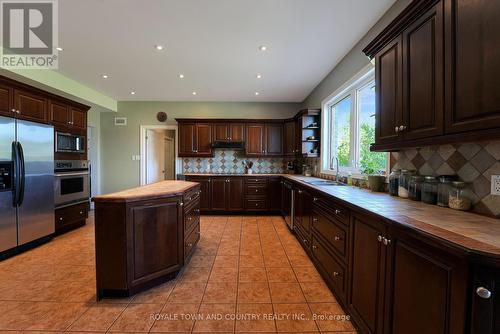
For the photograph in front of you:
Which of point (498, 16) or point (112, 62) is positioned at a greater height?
point (112, 62)

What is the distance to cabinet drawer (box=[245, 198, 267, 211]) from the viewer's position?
503 centimetres

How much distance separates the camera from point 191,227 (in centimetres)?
277

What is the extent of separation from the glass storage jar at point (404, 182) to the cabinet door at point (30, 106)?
441 centimetres

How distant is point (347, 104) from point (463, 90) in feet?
8.06

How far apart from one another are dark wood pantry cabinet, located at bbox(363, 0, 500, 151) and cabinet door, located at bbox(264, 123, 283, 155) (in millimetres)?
3510

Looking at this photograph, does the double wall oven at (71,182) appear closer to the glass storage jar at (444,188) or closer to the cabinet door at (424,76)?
the cabinet door at (424,76)

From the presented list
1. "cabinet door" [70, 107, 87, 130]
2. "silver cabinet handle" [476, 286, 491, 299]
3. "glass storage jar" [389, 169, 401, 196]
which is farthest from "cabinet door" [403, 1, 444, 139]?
"cabinet door" [70, 107, 87, 130]

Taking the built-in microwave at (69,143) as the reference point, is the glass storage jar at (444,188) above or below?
below

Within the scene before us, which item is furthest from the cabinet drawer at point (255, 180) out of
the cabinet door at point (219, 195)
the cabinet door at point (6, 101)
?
the cabinet door at point (6, 101)

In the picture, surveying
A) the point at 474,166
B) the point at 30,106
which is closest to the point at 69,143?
the point at 30,106

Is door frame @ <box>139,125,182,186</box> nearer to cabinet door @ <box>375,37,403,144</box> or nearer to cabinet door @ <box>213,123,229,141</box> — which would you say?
cabinet door @ <box>213,123,229,141</box>

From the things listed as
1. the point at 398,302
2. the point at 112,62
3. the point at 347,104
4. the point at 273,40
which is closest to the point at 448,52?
the point at 398,302

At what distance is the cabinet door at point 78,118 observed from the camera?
3874 mm

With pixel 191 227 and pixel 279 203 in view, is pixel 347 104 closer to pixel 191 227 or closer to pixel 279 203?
pixel 279 203
